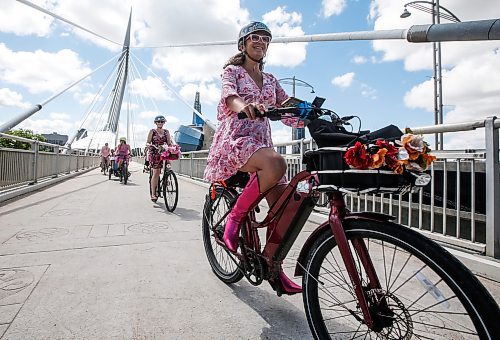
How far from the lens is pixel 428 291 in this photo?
1236 mm

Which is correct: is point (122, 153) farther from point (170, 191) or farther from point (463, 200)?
point (463, 200)

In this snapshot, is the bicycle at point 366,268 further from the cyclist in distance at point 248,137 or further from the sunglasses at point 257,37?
the sunglasses at point 257,37

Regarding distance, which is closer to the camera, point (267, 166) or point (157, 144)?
point (267, 166)

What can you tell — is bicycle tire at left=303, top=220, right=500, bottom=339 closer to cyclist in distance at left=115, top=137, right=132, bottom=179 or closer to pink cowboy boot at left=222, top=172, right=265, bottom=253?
pink cowboy boot at left=222, top=172, right=265, bottom=253

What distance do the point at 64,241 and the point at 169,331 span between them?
2.47 m

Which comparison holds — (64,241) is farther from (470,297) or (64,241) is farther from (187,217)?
(470,297)

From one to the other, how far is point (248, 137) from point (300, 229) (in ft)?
Answer: 2.18

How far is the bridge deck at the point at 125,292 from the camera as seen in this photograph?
1.87m

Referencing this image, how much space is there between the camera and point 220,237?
8.26 feet

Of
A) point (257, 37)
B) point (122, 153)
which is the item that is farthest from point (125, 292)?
point (122, 153)

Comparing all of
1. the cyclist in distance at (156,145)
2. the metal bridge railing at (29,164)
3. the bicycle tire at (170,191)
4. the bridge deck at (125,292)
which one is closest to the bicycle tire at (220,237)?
the bridge deck at (125,292)

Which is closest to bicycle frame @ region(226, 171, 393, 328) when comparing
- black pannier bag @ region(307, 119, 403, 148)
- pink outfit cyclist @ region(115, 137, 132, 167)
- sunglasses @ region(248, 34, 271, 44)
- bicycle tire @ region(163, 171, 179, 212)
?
black pannier bag @ region(307, 119, 403, 148)

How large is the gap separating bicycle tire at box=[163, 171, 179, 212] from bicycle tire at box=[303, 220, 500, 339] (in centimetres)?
442

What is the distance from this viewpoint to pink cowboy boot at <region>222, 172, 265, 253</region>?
2.01 m
